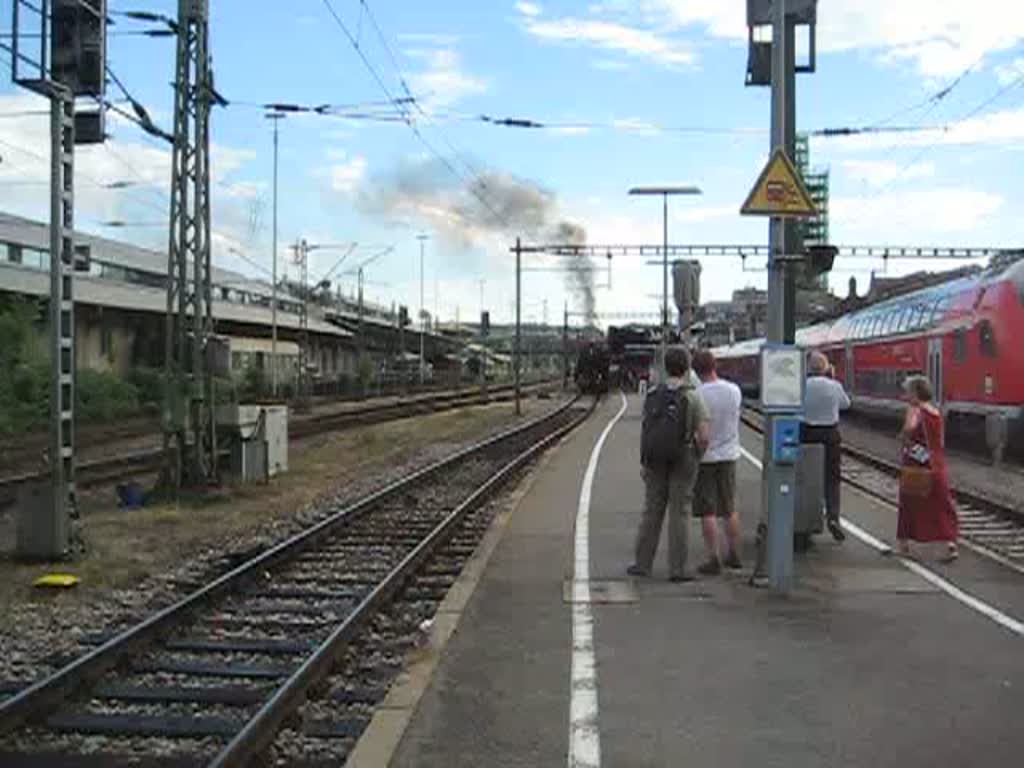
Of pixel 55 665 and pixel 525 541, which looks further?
pixel 525 541

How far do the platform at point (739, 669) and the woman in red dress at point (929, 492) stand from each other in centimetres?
35

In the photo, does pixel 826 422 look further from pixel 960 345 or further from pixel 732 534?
pixel 960 345

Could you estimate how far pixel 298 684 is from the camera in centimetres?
735

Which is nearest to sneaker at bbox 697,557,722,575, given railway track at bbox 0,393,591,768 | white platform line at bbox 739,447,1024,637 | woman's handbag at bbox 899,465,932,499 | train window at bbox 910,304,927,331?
white platform line at bbox 739,447,1024,637

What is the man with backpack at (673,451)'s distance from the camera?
34.8ft

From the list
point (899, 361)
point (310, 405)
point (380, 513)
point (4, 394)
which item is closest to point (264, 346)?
point (310, 405)

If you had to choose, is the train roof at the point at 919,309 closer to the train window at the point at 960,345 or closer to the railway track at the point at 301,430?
the train window at the point at 960,345

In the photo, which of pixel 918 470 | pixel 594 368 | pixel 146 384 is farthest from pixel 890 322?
pixel 594 368

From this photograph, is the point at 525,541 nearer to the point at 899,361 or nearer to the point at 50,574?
the point at 50,574

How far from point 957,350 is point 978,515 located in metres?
10.6

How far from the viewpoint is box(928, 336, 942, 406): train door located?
90.0ft

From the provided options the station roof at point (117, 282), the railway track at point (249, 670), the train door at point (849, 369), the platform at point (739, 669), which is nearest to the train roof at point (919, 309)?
the train door at point (849, 369)

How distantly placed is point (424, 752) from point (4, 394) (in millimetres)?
34106

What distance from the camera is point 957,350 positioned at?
2606 cm
